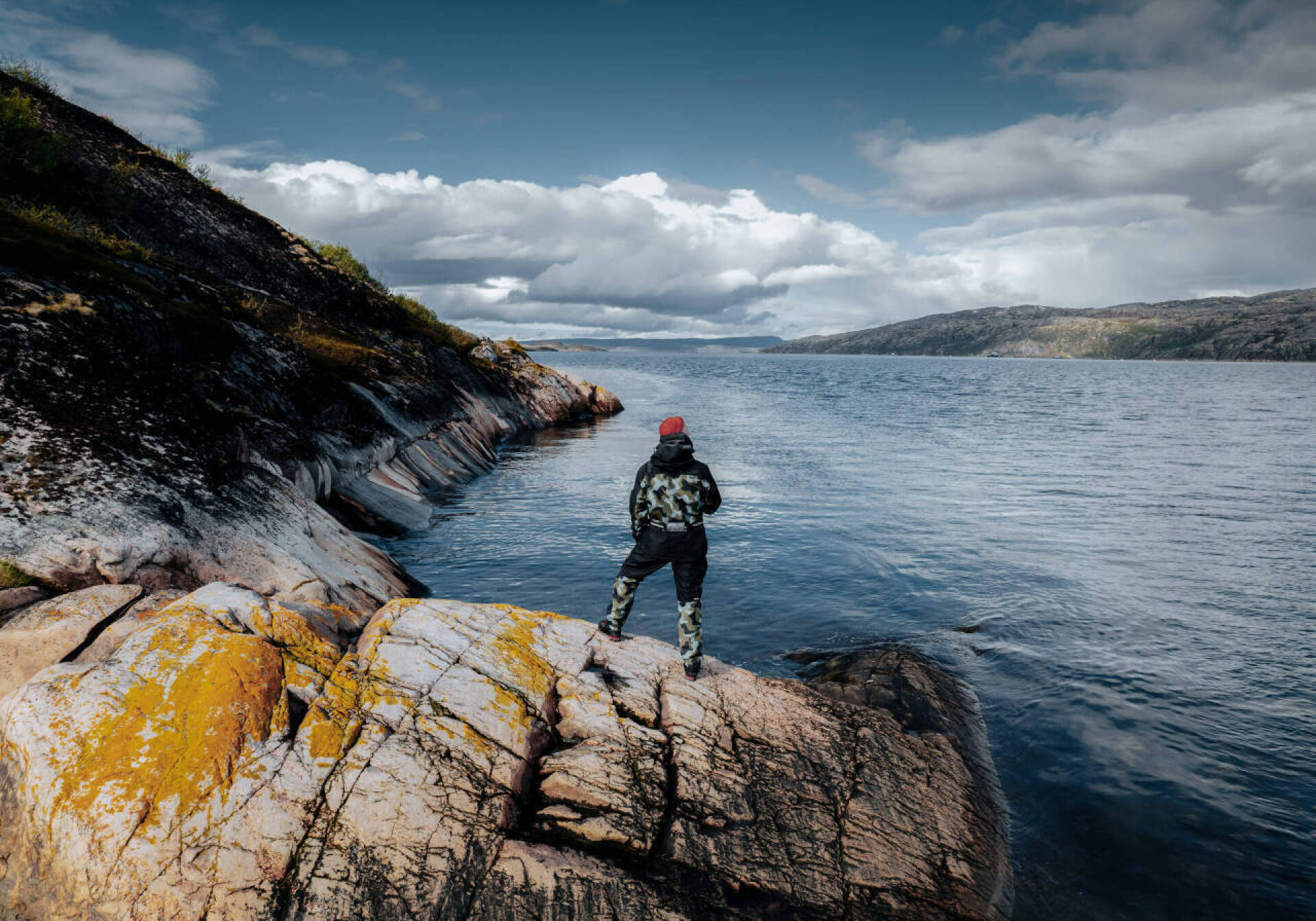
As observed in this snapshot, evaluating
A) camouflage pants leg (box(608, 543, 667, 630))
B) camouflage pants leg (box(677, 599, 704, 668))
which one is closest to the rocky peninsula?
camouflage pants leg (box(677, 599, 704, 668))

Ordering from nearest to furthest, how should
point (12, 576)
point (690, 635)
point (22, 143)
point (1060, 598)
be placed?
point (12, 576)
point (690, 635)
point (1060, 598)
point (22, 143)

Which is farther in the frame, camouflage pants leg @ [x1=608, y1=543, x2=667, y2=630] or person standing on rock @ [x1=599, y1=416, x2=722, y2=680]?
camouflage pants leg @ [x1=608, y1=543, x2=667, y2=630]

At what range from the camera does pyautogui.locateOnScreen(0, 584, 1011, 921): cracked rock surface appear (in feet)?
16.0

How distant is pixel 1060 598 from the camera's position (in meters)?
15.3

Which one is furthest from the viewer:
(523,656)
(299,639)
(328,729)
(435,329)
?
(435,329)

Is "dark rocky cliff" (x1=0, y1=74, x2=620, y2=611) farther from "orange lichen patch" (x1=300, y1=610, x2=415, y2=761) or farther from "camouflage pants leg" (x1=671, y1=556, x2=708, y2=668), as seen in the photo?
"camouflage pants leg" (x1=671, y1=556, x2=708, y2=668)

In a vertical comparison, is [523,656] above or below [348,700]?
below

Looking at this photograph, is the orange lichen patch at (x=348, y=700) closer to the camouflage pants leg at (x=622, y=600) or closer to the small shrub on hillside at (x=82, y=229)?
the camouflage pants leg at (x=622, y=600)

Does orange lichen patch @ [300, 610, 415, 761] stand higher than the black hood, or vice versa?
the black hood

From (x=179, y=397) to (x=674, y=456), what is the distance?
29.2 ft

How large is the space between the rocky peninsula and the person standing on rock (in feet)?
2.40

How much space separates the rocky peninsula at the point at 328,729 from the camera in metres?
4.99

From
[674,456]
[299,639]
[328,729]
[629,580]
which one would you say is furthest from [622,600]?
[328,729]

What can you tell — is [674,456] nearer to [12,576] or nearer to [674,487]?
[674,487]
